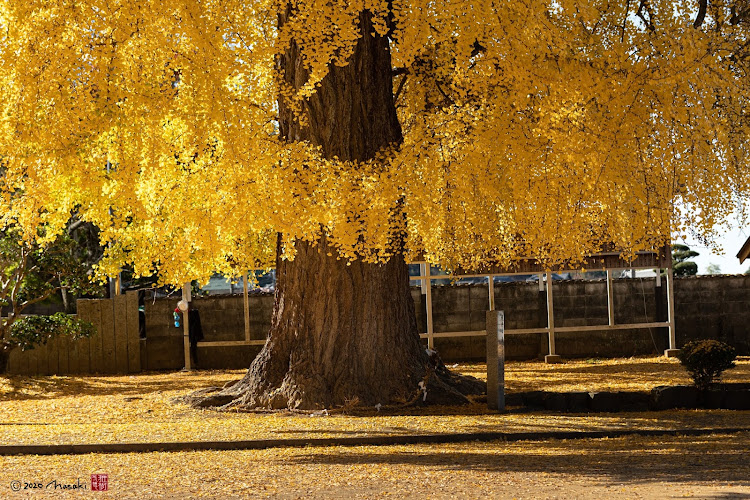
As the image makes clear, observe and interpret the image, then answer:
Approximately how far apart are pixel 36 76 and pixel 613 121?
580 centimetres

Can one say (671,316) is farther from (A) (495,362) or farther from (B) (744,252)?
(A) (495,362)

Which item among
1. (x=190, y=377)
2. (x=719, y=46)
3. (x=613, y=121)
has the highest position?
(x=719, y=46)

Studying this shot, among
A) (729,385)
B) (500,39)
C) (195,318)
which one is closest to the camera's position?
(500,39)

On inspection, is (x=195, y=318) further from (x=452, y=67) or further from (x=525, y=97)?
(x=525, y=97)

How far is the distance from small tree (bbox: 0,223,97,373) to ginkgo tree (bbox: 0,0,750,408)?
21.0 feet

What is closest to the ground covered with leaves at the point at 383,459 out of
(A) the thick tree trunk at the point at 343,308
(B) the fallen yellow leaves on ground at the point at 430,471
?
(B) the fallen yellow leaves on ground at the point at 430,471

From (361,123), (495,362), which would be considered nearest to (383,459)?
(495,362)

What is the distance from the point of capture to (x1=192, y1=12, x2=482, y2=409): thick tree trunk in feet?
37.9

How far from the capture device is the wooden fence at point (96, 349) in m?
19.1

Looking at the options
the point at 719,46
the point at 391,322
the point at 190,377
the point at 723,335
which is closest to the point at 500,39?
the point at 719,46

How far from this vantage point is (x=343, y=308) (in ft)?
39.1

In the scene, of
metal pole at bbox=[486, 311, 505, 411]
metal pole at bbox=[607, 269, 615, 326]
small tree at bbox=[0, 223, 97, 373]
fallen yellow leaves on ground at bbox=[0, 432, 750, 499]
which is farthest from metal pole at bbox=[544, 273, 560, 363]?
fallen yellow leaves on ground at bbox=[0, 432, 750, 499]

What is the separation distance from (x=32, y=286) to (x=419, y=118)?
31.8 ft

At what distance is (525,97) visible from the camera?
980cm
